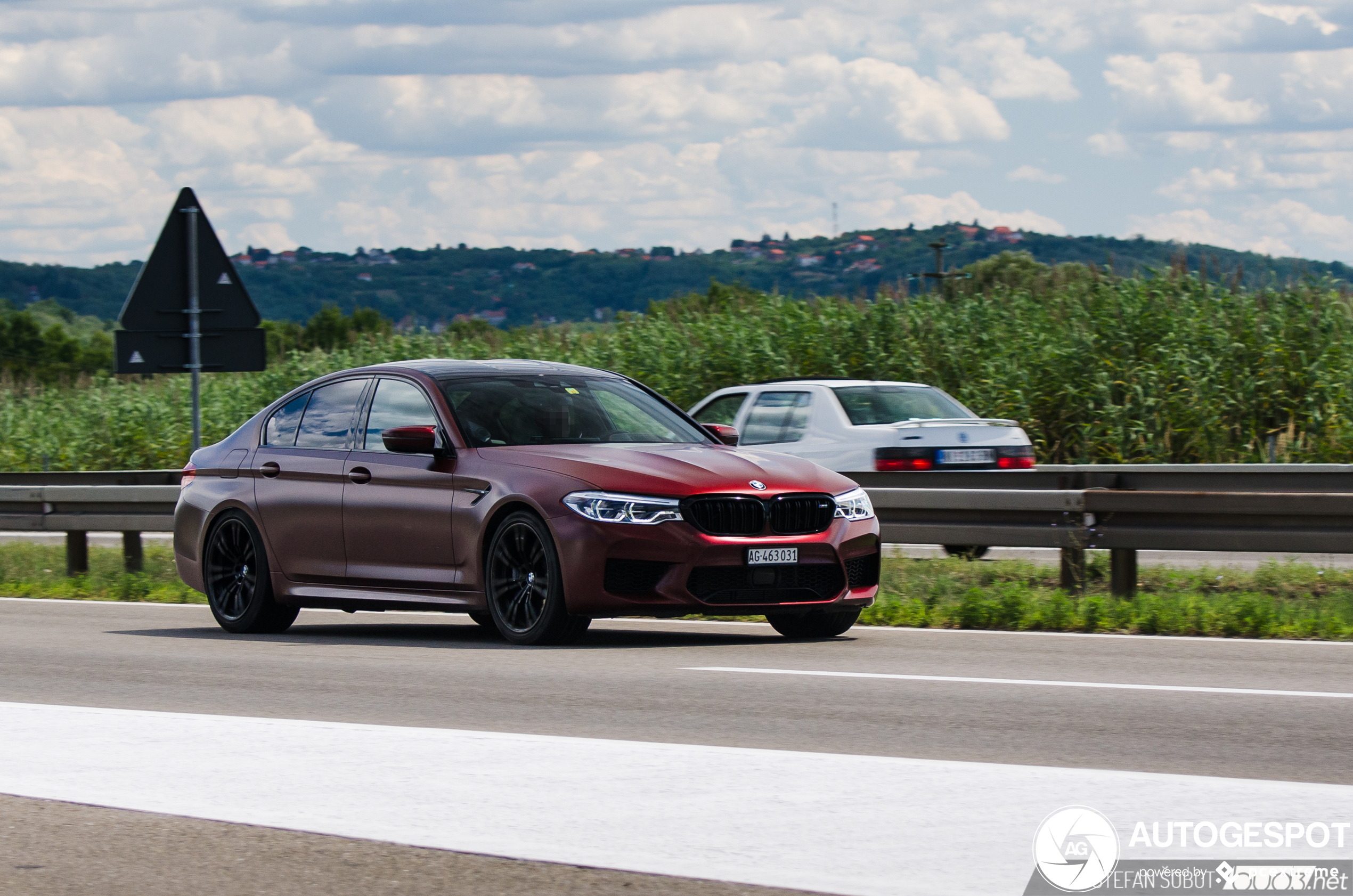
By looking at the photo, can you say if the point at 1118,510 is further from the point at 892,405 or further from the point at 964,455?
the point at 892,405

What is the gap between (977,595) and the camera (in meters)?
12.1

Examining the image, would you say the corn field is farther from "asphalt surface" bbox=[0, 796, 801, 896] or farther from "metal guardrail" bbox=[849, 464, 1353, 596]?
"asphalt surface" bbox=[0, 796, 801, 896]

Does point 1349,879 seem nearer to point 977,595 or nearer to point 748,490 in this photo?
point 748,490

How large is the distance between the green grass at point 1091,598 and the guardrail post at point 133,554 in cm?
53

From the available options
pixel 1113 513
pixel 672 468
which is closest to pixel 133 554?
pixel 672 468

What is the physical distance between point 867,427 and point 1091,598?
4813mm

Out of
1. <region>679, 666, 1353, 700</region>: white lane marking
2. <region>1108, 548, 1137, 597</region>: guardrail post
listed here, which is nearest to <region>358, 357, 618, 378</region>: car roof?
<region>679, 666, 1353, 700</region>: white lane marking

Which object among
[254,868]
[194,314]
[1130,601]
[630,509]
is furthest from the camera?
[194,314]

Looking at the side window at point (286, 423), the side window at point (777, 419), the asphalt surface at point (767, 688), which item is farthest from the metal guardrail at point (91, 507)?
the side window at point (777, 419)

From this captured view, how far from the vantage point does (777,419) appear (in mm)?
17234

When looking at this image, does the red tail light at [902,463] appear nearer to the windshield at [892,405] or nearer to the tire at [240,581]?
the windshield at [892,405]

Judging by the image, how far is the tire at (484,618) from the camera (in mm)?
10781

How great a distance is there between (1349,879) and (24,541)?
21934mm

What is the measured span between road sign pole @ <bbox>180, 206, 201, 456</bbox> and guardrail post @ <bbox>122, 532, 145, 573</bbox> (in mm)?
1545
